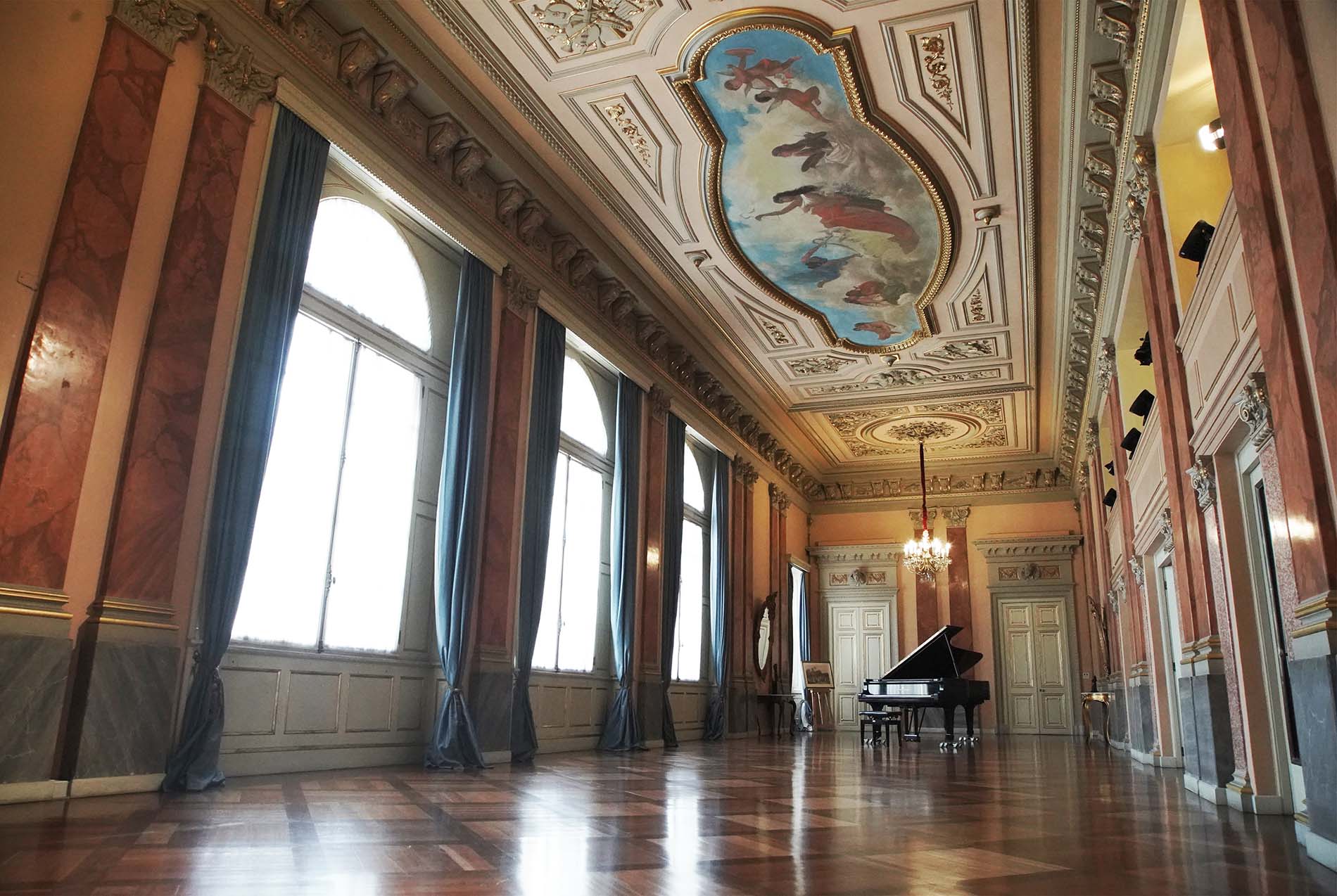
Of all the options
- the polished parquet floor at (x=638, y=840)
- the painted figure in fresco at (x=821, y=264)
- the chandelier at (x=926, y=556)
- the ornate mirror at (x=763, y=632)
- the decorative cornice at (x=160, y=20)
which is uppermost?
the painted figure in fresco at (x=821, y=264)

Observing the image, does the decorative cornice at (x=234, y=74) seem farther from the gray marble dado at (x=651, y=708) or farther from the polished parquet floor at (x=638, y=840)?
the gray marble dado at (x=651, y=708)

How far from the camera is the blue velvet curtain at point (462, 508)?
679 cm

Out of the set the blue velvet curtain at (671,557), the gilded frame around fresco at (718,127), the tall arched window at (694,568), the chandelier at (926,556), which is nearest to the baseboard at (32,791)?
the gilded frame around fresco at (718,127)

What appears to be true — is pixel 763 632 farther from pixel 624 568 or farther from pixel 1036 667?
pixel 624 568

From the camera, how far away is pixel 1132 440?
342 inches

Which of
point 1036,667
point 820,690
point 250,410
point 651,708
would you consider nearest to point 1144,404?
point 651,708

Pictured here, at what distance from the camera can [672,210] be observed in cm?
888

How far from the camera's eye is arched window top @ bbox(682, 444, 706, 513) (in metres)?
12.9

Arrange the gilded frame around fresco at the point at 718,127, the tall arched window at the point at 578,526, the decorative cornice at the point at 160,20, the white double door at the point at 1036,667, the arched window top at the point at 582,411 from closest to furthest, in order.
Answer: the decorative cornice at the point at 160,20
the gilded frame around fresco at the point at 718,127
the tall arched window at the point at 578,526
the arched window top at the point at 582,411
the white double door at the point at 1036,667

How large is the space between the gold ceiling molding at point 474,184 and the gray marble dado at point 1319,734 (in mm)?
6281

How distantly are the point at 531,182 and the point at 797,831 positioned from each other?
6049mm

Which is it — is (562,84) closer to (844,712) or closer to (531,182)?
(531,182)

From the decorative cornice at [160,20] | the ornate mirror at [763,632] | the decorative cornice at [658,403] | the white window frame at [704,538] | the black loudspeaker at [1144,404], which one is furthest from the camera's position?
the ornate mirror at [763,632]

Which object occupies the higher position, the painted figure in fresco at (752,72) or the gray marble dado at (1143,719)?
the painted figure in fresco at (752,72)
